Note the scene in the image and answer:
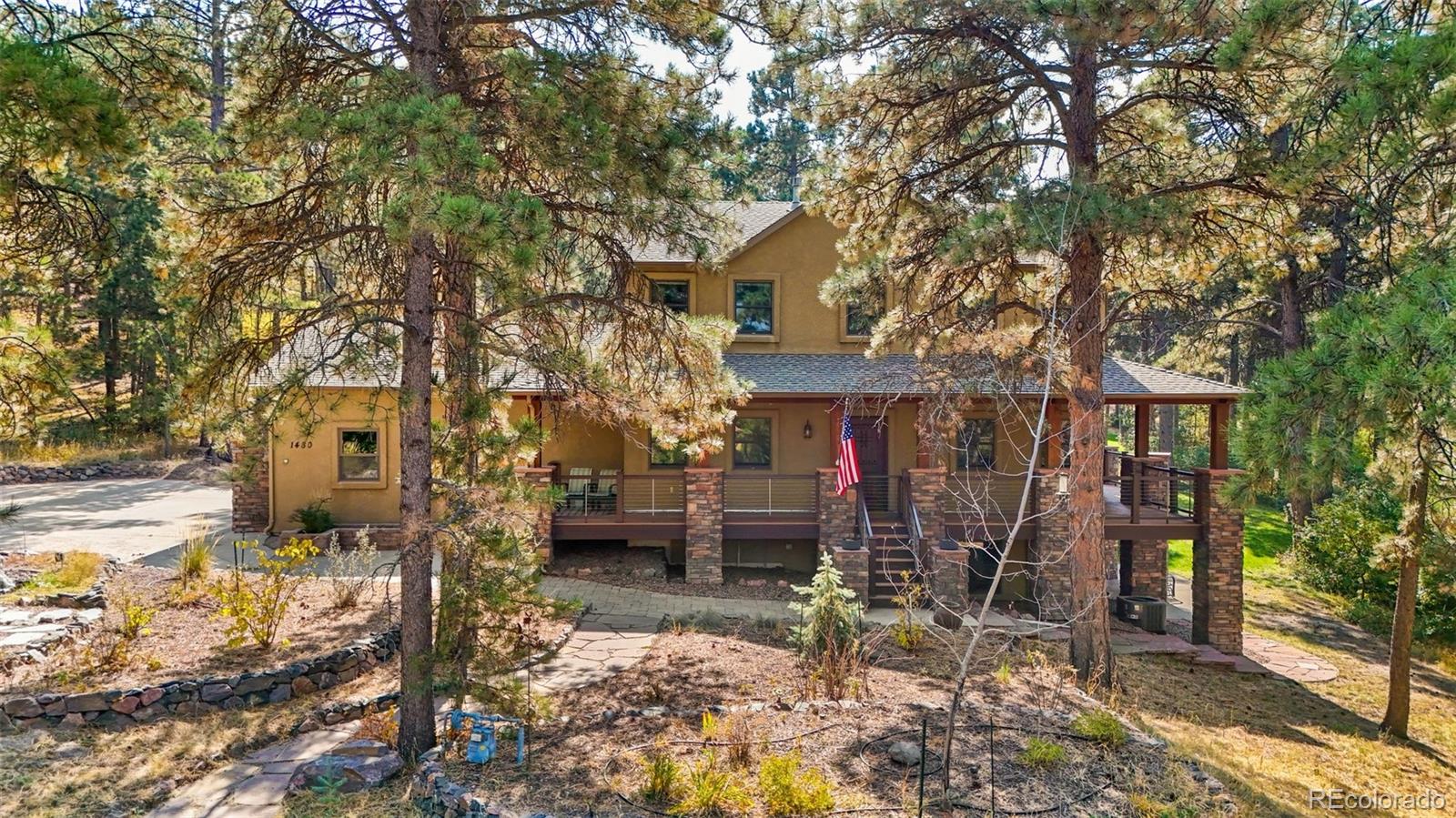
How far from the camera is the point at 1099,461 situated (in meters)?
10.1

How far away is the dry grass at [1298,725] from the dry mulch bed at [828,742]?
57.0 inches

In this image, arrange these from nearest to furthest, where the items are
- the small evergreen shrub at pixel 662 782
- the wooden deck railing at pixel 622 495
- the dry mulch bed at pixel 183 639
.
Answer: the small evergreen shrub at pixel 662 782 → the dry mulch bed at pixel 183 639 → the wooden deck railing at pixel 622 495

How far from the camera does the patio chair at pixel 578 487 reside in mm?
14609

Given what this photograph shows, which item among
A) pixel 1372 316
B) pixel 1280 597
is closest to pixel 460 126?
pixel 1372 316

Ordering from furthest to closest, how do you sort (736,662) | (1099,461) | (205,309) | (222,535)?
(222,535), (1099,461), (736,662), (205,309)

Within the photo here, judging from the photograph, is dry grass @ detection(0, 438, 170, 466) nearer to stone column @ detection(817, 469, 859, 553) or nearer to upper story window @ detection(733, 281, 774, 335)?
upper story window @ detection(733, 281, 774, 335)

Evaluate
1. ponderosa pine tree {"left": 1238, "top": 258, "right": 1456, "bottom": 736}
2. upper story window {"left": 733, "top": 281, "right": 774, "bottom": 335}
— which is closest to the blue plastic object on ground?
ponderosa pine tree {"left": 1238, "top": 258, "right": 1456, "bottom": 736}

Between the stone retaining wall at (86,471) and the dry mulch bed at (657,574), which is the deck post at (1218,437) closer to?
the dry mulch bed at (657,574)

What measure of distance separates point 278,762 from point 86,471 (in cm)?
2320

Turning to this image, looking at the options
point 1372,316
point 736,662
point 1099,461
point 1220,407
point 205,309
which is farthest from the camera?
point 1220,407

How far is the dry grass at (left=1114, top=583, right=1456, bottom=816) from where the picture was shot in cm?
801

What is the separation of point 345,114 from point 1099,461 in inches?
362

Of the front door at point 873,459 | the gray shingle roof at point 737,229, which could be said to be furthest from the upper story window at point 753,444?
the gray shingle roof at point 737,229

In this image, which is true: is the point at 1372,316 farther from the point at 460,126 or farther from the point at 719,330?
the point at 460,126
